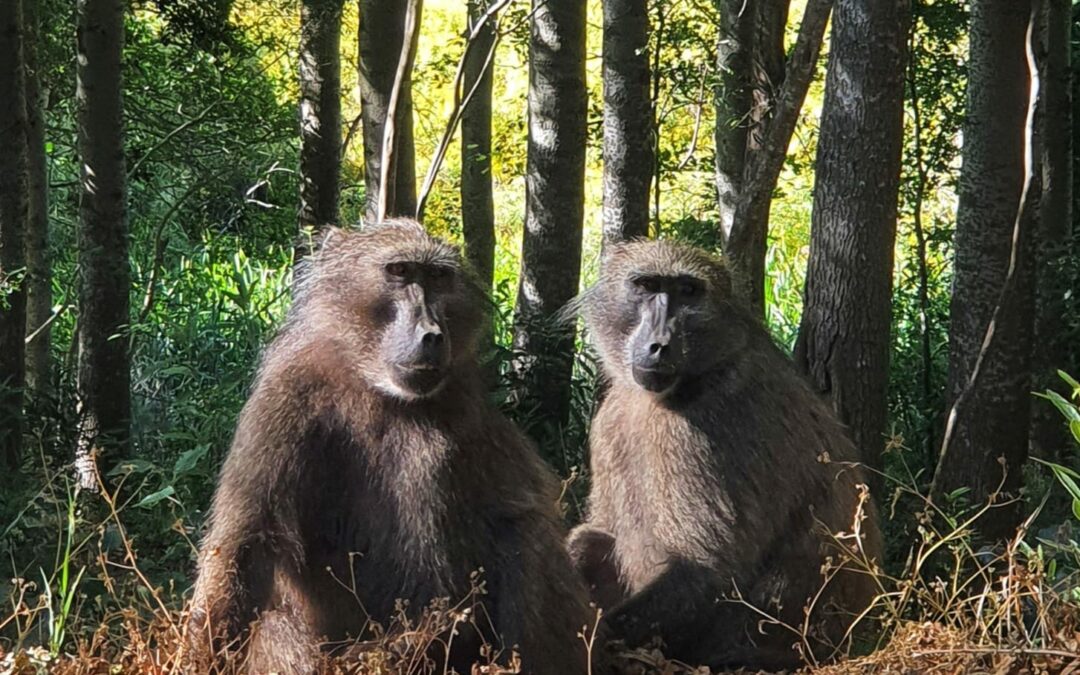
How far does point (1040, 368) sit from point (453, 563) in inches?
210

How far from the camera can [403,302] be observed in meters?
4.45

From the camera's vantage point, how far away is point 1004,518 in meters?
7.05

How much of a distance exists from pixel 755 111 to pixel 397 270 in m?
3.32

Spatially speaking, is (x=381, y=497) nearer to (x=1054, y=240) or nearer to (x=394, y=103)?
(x=394, y=103)

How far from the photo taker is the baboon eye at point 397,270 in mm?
4473

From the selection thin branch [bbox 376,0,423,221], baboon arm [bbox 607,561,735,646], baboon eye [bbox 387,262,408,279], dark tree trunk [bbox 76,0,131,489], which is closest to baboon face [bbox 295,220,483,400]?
baboon eye [bbox 387,262,408,279]

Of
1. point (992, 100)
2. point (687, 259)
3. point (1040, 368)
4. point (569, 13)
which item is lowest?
point (1040, 368)

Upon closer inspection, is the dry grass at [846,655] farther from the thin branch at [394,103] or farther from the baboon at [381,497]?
the thin branch at [394,103]

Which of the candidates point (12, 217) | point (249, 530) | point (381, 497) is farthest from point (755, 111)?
point (249, 530)

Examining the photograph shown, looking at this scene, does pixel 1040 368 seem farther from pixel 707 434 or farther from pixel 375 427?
pixel 375 427

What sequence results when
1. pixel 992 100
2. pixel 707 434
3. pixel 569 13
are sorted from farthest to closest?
pixel 569 13 → pixel 992 100 → pixel 707 434

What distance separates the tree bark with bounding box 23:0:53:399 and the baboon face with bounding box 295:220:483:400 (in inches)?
148

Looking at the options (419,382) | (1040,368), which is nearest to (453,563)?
(419,382)

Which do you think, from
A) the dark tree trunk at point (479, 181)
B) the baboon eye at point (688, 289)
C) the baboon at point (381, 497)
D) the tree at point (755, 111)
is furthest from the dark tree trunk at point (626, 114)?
the baboon at point (381, 497)
